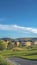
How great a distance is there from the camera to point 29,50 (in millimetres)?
22562

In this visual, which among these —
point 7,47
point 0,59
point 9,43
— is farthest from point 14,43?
point 0,59

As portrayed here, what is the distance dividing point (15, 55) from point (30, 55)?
180cm

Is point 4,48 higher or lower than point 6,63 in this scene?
higher

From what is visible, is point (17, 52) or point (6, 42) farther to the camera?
point (6, 42)

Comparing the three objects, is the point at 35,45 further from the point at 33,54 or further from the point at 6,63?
the point at 6,63

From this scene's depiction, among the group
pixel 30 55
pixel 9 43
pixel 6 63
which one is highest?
pixel 9 43

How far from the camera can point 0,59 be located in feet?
37.0

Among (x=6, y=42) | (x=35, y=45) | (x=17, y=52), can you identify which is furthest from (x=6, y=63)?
(x=6, y=42)

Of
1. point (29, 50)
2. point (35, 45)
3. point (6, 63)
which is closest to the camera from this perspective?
point (6, 63)

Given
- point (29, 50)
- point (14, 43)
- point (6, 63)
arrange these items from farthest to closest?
1. point (14, 43)
2. point (29, 50)
3. point (6, 63)

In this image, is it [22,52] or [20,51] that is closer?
[20,51]

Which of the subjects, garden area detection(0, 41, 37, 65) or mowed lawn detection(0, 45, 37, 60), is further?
mowed lawn detection(0, 45, 37, 60)

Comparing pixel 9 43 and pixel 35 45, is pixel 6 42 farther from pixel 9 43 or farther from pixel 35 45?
pixel 35 45

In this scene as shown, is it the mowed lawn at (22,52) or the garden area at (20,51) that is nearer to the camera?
the garden area at (20,51)
